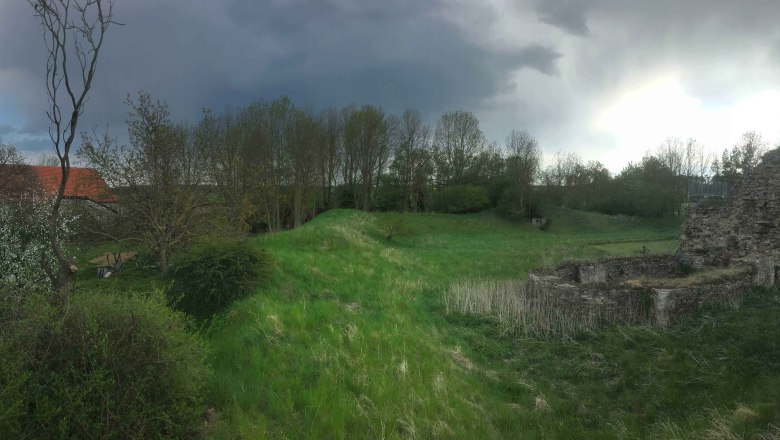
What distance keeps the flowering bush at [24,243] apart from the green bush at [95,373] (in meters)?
5.91

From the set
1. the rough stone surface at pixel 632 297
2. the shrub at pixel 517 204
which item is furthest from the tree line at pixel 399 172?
the rough stone surface at pixel 632 297

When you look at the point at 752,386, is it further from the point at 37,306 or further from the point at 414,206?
the point at 414,206

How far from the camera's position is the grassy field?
578cm

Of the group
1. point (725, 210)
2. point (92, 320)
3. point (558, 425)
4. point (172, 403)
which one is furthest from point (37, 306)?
point (725, 210)

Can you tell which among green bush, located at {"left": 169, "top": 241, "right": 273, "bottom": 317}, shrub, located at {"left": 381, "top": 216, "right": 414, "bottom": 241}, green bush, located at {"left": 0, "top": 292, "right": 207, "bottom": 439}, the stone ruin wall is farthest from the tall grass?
shrub, located at {"left": 381, "top": 216, "right": 414, "bottom": 241}

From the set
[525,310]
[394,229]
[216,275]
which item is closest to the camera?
[216,275]

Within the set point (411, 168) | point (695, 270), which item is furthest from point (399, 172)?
point (695, 270)

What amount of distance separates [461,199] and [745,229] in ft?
101

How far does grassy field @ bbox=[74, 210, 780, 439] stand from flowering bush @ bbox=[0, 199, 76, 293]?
2424mm

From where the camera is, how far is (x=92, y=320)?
13.7ft

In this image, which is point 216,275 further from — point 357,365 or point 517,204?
point 517,204

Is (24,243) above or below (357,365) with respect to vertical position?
above

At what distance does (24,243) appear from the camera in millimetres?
11406

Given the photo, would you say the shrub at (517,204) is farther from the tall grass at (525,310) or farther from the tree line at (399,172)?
the tall grass at (525,310)
